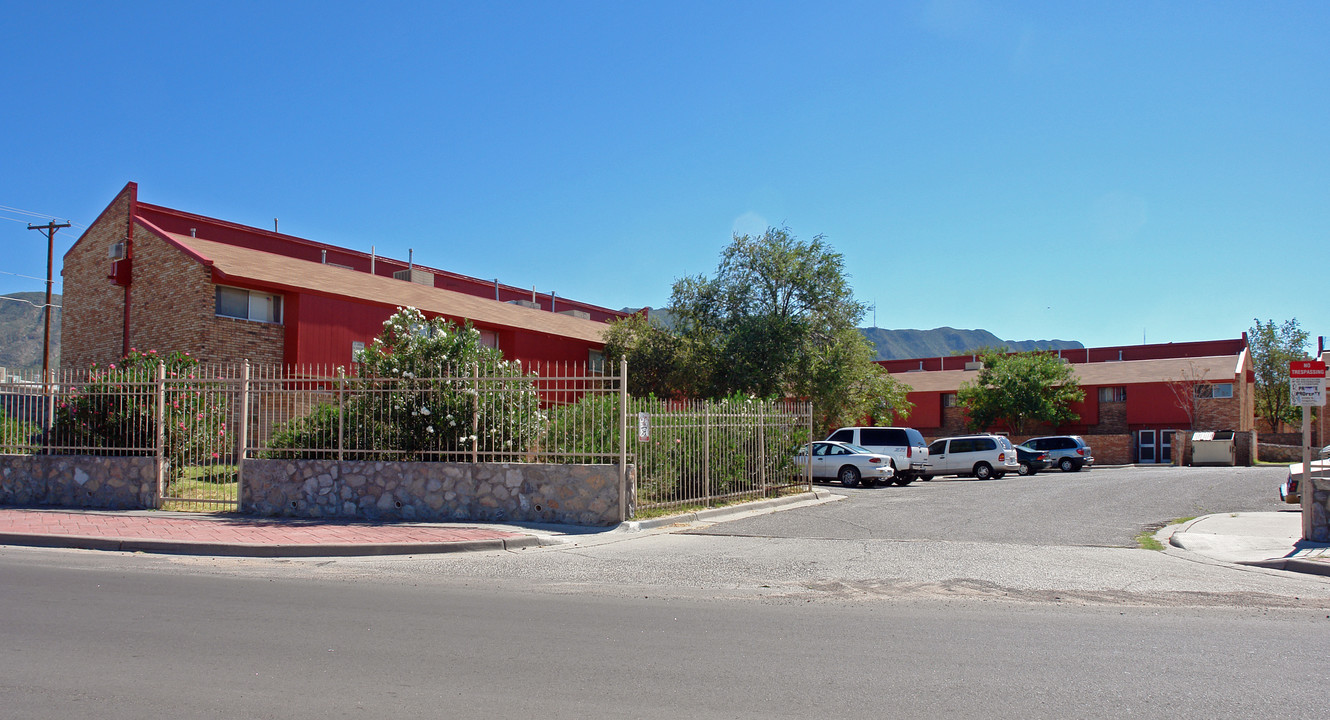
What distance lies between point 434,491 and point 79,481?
22.6ft

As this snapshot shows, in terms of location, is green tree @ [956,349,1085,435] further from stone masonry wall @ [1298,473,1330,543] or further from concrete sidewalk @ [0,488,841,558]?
concrete sidewalk @ [0,488,841,558]

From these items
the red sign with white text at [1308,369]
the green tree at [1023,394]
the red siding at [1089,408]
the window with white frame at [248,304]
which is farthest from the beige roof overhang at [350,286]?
the red siding at [1089,408]

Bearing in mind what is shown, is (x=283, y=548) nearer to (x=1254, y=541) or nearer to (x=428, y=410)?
(x=428, y=410)

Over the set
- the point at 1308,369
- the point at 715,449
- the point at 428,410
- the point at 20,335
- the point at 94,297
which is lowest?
the point at 715,449

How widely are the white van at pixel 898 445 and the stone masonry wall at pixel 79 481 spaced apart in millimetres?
19036

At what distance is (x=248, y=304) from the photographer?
87.8 feet

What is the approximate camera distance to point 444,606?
25.6 ft

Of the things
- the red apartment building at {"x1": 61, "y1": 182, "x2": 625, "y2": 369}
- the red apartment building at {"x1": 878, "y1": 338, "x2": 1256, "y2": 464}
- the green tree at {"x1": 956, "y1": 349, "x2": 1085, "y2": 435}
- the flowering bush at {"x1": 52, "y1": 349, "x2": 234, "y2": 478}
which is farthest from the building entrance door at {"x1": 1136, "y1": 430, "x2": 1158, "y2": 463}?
the flowering bush at {"x1": 52, "y1": 349, "x2": 234, "y2": 478}

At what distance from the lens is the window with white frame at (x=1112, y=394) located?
153ft

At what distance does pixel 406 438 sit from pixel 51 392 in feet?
23.6

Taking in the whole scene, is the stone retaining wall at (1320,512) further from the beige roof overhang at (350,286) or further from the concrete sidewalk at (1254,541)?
the beige roof overhang at (350,286)

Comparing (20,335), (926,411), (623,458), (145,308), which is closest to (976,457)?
(926,411)

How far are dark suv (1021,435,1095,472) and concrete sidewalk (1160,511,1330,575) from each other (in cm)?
2077

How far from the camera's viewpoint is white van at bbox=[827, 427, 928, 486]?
26.7 meters
